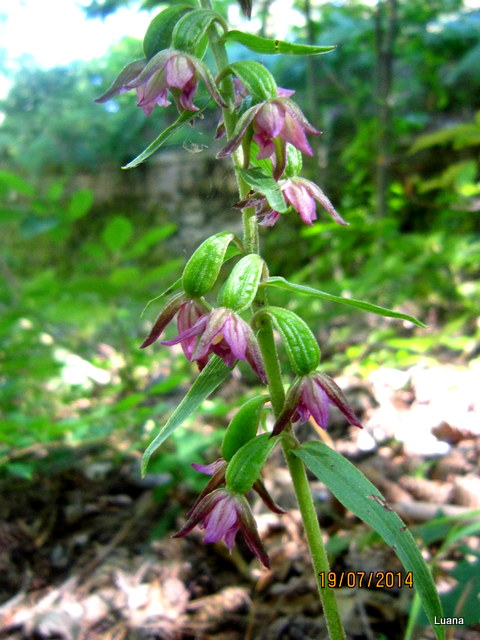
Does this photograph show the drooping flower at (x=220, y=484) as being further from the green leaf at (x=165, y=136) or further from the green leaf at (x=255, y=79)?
the green leaf at (x=255, y=79)

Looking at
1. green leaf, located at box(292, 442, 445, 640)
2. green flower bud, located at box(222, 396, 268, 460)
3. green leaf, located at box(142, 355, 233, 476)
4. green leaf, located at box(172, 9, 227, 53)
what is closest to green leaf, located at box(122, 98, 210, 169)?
green leaf, located at box(172, 9, 227, 53)

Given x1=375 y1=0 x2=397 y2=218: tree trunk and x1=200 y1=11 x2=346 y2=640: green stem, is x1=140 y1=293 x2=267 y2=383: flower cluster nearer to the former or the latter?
x1=200 y1=11 x2=346 y2=640: green stem

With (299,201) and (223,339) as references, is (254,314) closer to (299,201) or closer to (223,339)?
(223,339)

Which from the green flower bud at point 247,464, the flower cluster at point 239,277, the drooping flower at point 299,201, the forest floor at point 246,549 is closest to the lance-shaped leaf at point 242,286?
the flower cluster at point 239,277

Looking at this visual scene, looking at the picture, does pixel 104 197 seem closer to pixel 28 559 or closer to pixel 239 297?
pixel 28 559
